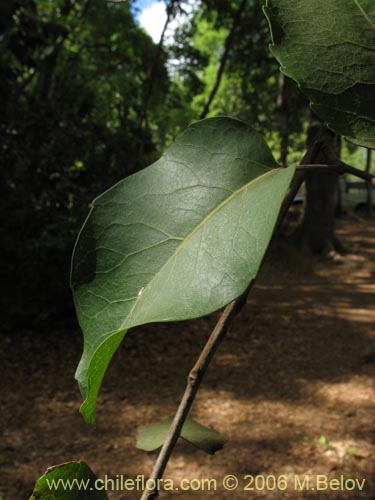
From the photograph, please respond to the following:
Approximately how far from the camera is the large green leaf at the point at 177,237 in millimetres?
307

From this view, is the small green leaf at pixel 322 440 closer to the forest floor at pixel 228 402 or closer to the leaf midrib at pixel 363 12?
the forest floor at pixel 228 402

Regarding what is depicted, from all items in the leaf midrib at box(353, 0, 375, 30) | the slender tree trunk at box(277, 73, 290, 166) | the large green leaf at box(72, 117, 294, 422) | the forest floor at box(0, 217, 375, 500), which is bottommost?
the forest floor at box(0, 217, 375, 500)

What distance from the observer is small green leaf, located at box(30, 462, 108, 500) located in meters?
0.37

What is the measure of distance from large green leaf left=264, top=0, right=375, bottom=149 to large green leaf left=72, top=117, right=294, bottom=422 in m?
0.05

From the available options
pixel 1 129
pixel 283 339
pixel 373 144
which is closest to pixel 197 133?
pixel 373 144

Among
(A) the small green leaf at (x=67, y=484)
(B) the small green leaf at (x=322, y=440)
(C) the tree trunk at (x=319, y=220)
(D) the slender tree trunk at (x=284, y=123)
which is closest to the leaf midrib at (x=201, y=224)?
(A) the small green leaf at (x=67, y=484)

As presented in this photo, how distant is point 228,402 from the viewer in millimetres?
4527

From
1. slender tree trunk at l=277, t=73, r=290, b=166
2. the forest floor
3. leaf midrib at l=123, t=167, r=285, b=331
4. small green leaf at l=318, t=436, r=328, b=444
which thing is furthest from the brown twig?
slender tree trunk at l=277, t=73, r=290, b=166

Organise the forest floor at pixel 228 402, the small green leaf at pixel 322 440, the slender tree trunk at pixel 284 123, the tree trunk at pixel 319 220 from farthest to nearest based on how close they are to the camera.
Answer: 1. the tree trunk at pixel 319 220
2. the slender tree trunk at pixel 284 123
3. the small green leaf at pixel 322 440
4. the forest floor at pixel 228 402

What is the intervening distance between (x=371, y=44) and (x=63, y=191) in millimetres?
5386

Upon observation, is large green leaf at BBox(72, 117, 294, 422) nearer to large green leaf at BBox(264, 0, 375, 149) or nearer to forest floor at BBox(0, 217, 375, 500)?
large green leaf at BBox(264, 0, 375, 149)

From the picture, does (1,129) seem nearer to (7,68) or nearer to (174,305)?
(7,68)

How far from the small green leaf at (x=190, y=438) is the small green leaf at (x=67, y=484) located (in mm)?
108

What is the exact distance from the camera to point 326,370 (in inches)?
200
